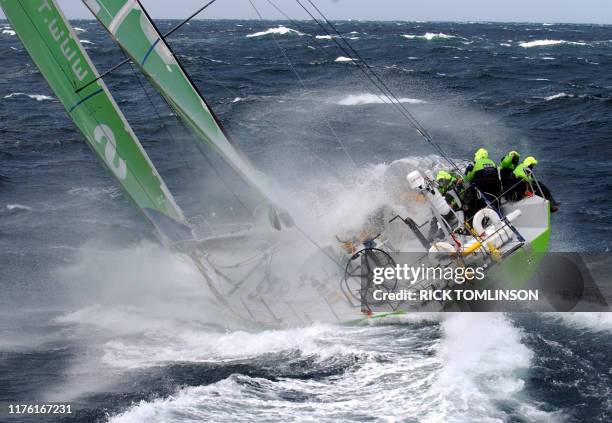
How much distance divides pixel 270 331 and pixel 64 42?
5743mm

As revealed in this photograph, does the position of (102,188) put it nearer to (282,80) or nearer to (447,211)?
(447,211)

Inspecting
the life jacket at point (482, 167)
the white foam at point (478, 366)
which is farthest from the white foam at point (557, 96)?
the white foam at point (478, 366)

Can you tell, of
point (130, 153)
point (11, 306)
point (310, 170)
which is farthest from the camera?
point (310, 170)

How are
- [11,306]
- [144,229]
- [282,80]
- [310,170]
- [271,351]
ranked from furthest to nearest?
[282,80] → [310,170] → [144,229] → [11,306] → [271,351]

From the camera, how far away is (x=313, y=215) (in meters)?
14.2

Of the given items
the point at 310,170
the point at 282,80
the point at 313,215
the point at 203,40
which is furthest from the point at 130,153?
the point at 203,40

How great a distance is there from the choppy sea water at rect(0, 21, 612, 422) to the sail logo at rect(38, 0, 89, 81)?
4.33m

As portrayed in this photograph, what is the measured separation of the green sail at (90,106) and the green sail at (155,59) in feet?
2.79

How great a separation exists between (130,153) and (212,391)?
172 inches

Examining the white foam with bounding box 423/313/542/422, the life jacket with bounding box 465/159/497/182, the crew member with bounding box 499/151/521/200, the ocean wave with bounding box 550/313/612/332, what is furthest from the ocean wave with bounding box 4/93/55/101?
the ocean wave with bounding box 550/313/612/332

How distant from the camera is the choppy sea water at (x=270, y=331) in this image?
10094mm

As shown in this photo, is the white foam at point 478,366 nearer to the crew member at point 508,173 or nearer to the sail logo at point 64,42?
the crew member at point 508,173

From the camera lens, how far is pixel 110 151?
12172 millimetres

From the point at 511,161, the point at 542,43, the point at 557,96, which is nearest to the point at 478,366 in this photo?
the point at 511,161
